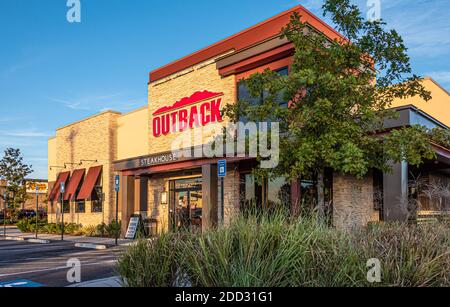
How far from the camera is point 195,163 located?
54.6 feet

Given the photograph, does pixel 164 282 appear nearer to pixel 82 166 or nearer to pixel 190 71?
pixel 190 71

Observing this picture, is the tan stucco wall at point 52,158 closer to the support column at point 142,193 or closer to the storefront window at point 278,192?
the support column at point 142,193

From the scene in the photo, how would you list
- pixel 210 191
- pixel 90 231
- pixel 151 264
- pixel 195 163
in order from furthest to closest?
1. pixel 90 231
2. pixel 195 163
3. pixel 210 191
4. pixel 151 264

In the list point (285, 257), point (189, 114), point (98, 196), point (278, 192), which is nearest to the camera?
point (285, 257)

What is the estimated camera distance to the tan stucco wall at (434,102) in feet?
67.2

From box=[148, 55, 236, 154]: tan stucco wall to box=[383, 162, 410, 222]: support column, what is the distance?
22.9ft

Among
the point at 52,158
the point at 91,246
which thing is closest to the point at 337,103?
the point at 91,246

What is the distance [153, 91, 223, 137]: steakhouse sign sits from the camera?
17312 mm

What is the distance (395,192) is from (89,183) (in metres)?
17.9

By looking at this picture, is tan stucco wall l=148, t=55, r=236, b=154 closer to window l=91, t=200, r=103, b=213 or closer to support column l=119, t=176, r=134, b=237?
support column l=119, t=176, r=134, b=237

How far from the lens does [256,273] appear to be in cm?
505

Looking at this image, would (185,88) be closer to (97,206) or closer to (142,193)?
(142,193)

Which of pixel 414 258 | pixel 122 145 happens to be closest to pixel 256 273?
pixel 414 258
